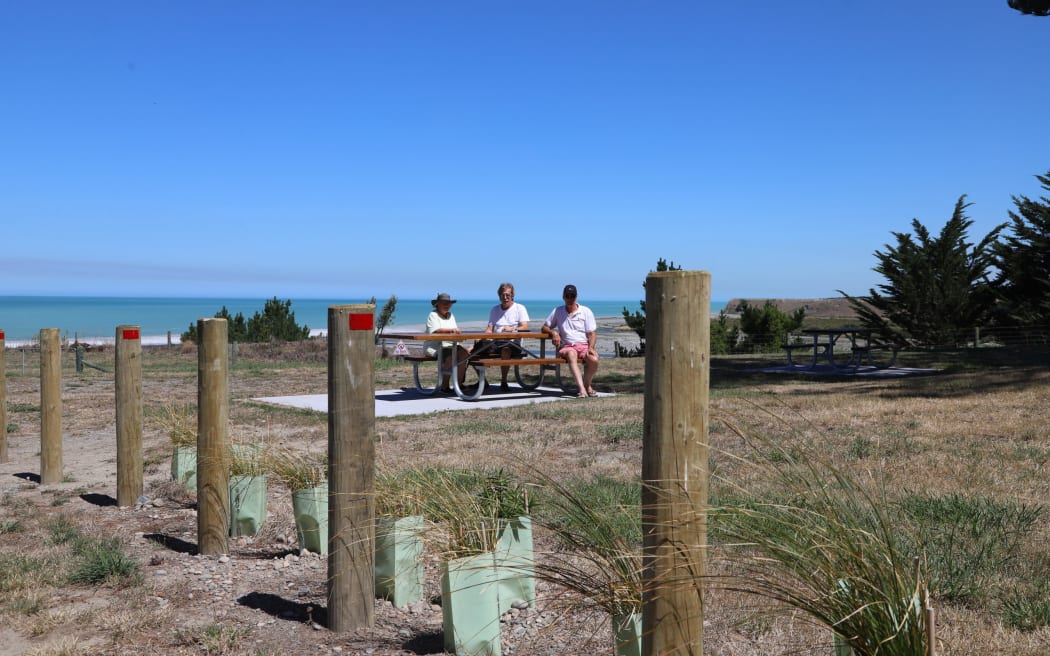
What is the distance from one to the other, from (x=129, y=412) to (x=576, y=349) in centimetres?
615

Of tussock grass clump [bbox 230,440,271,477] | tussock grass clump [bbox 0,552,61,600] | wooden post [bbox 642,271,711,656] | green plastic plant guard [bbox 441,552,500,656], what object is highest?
wooden post [bbox 642,271,711,656]

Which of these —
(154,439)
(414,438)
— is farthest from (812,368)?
(154,439)

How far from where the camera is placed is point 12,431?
29.7 feet

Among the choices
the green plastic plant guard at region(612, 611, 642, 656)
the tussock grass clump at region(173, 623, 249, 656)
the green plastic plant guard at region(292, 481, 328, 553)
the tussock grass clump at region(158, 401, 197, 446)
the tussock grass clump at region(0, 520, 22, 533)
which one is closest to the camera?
the green plastic plant guard at region(612, 611, 642, 656)

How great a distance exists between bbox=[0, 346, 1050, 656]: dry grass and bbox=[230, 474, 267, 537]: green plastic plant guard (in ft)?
0.56

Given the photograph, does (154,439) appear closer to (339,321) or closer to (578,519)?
(339,321)

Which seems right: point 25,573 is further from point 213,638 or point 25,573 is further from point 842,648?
point 842,648

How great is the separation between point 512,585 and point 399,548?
0.49 metres

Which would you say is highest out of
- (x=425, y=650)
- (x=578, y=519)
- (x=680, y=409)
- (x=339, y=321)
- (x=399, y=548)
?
(x=339, y=321)

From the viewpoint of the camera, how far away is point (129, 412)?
549 centimetres

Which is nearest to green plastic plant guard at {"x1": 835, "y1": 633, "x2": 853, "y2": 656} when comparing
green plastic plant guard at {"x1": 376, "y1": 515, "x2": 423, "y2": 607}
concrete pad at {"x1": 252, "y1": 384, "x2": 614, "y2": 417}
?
green plastic plant guard at {"x1": 376, "y1": 515, "x2": 423, "y2": 607}

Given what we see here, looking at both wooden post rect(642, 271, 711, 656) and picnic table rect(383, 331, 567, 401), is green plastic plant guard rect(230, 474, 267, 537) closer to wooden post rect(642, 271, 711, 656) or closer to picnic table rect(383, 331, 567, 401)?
wooden post rect(642, 271, 711, 656)

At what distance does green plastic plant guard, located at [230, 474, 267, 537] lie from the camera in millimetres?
4758

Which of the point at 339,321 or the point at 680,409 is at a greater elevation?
the point at 339,321
